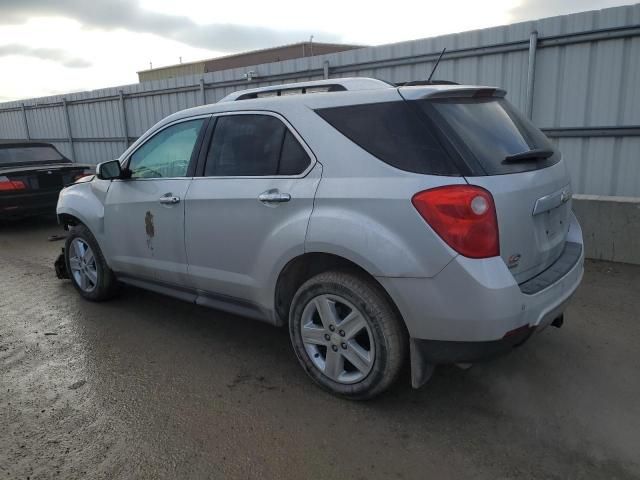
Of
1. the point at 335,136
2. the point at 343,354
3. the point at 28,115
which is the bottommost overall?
the point at 343,354

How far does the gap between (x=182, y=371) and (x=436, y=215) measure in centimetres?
208

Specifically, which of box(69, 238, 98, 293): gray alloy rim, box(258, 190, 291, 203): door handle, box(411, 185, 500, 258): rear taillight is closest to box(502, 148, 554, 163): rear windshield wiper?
box(411, 185, 500, 258): rear taillight

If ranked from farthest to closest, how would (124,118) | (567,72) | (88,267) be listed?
(124,118) → (567,72) → (88,267)

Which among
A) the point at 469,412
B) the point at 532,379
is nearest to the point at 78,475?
the point at 469,412

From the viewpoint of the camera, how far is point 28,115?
15.6 m

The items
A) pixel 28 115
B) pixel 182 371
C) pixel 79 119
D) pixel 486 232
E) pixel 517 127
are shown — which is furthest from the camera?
pixel 28 115

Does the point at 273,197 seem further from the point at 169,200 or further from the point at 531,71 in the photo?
the point at 531,71

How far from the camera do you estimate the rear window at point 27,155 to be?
28.3 ft

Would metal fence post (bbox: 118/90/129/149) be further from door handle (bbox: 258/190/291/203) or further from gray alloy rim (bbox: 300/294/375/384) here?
gray alloy rim (bbox: 300/294/375/384)

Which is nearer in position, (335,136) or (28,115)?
(335,136)

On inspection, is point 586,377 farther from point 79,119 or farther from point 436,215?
point 79,119

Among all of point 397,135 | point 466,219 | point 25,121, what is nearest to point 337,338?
point 466,219

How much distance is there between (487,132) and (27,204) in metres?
7.74

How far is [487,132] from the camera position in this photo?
109 inches
